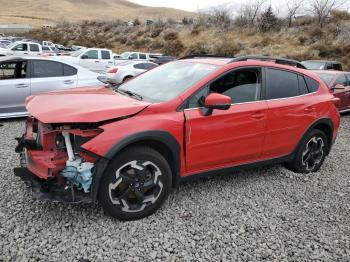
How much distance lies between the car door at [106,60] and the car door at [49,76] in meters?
12.2

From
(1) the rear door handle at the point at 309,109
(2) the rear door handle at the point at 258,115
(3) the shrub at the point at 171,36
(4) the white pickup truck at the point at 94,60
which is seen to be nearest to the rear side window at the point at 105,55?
(4) the white pickup truck at the point at 94,60

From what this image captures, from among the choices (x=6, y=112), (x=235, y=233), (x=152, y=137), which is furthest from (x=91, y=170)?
(x=6, y=112)

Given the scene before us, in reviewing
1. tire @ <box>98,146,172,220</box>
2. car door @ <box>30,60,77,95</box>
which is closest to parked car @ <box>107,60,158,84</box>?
car door @ <box>30,60,77,95</box>

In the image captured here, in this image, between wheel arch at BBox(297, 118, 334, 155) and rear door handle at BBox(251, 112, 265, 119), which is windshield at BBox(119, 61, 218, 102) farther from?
wheel arch at BBox(297, 118, 334, 155)

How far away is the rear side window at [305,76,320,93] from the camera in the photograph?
532 centimetres

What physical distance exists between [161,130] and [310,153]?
278 cm

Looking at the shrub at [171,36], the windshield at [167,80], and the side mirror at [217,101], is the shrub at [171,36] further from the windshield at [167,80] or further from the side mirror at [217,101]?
the side mirror at [217,101]

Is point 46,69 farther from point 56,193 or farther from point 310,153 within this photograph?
point 310,153

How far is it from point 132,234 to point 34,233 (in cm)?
90

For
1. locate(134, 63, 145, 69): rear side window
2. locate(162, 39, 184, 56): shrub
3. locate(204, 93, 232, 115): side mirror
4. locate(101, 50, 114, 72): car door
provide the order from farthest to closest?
locate(162, 39, 184, 56): shrub
locate(101, 50, 114, 72): car door
locate(134, 63, 145, 69): rear side window
locate(204, 93, 232, 115): side mirror

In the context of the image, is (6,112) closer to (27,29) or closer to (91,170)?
(91,170)

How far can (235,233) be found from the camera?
3.71m

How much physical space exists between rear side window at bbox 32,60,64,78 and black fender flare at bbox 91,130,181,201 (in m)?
5.28

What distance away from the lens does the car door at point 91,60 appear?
792 inches
